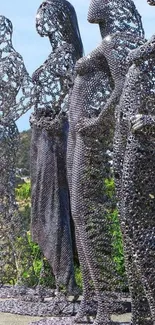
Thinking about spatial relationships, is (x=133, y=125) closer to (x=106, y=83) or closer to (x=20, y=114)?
(x=106, y=83)

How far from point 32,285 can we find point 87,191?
7.08ft

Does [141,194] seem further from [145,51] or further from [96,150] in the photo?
[96,150]

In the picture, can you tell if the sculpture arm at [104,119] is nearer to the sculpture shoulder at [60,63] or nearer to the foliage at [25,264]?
the sculpture shoulder at [60,63]

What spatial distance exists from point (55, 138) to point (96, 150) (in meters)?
1.14

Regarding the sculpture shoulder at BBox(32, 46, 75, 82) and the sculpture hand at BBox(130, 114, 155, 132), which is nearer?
the sculpture hand at BBox(130, 114, 155, 132)

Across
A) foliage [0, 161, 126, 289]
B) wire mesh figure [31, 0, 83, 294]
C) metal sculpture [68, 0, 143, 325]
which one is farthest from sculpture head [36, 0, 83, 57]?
foliage [0, 161, 126, 289]

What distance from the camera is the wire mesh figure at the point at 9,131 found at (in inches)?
291

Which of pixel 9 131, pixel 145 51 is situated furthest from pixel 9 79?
pixel 145 51

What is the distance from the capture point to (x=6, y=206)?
7625mm

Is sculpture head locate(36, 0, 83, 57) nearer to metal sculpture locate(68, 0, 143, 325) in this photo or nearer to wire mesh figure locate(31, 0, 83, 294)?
wire mesh figure locate(31, 0, 83, 294)

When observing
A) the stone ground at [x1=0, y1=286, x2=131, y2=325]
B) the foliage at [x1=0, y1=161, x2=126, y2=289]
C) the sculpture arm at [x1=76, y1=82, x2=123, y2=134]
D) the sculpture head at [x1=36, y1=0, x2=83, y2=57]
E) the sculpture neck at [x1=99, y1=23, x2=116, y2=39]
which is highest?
the sculpture head at [x1=36, y1=0, x2=83, y2=57]

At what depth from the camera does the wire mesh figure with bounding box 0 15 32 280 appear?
7391 mm

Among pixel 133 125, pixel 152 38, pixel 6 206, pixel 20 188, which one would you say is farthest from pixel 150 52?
pixel 20 188

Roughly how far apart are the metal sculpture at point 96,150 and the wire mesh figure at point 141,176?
115cm
